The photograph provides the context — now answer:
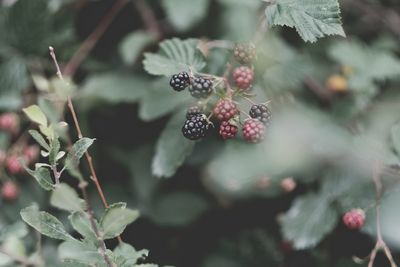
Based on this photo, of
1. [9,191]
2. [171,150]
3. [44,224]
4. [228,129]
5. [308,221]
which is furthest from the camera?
[9,191]

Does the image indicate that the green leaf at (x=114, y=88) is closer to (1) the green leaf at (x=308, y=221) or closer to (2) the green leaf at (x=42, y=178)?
(1) the green leaf at (x=308, y=221)

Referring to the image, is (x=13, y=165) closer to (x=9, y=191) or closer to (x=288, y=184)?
(x=9, y=191)

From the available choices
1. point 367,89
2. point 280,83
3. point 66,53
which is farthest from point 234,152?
point 66,53

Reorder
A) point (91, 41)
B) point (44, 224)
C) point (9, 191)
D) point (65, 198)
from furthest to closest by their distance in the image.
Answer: point (91, 41) < point (9, 191) < point (44, 224) < point (65, 198)

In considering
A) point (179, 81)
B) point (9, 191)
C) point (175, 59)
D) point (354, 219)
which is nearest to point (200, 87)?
point (179, 81)

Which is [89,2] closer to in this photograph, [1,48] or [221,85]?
[1,48]

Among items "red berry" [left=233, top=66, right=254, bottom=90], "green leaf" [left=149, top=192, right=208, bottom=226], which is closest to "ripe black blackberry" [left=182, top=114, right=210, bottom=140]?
"red berry" [left=233, top=66, right=254, bottom=90]
